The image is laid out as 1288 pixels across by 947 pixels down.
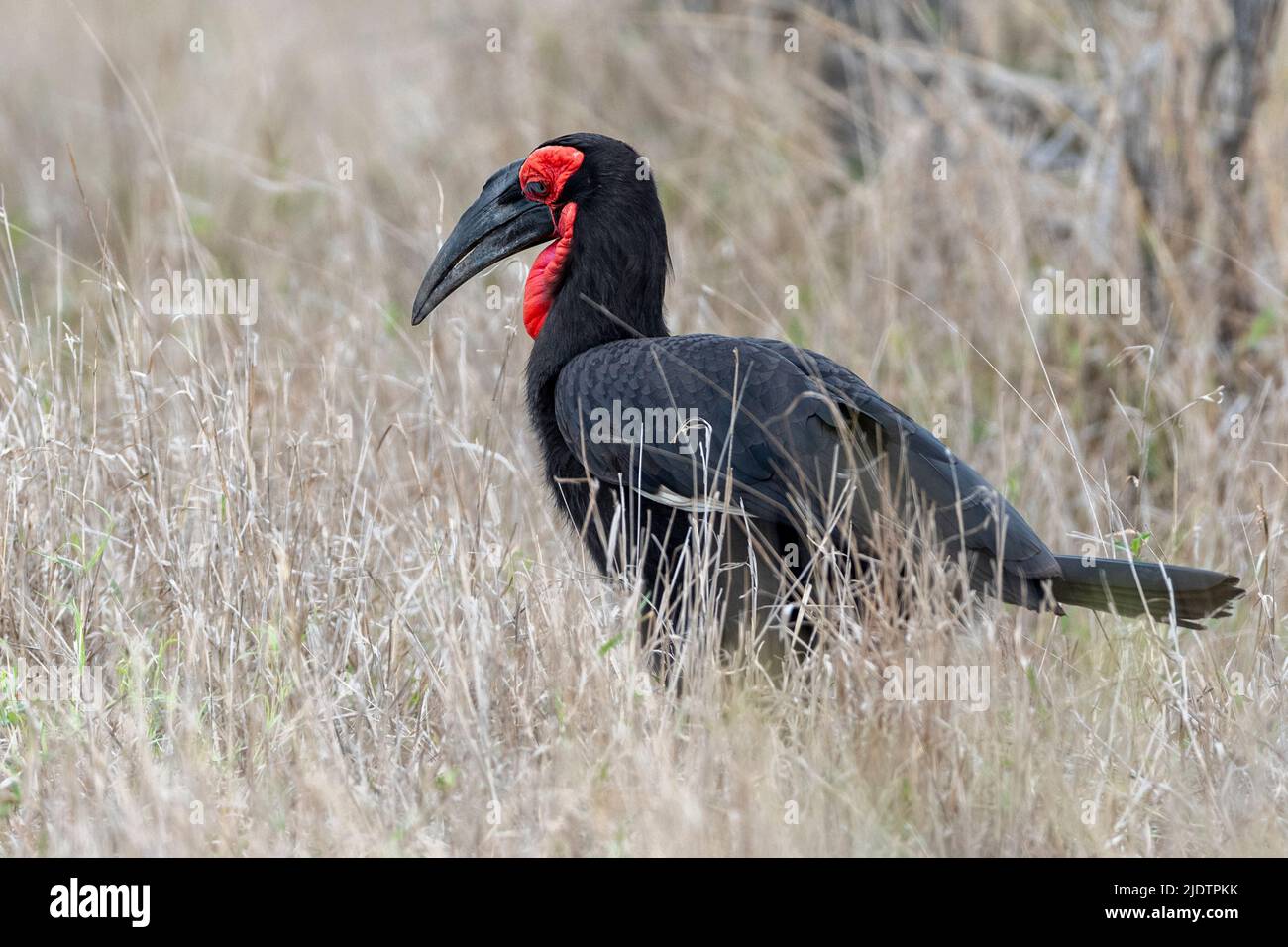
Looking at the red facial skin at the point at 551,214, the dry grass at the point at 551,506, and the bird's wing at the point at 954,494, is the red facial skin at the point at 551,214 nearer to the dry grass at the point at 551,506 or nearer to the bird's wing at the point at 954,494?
the dry grass at the point at 551,506

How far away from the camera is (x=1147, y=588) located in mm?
3283

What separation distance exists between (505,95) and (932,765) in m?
5.20

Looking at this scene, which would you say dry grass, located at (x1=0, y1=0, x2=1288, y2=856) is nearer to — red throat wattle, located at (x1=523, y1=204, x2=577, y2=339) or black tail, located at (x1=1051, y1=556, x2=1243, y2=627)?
black tail, located at (x1=1051, y1=556, x2=1243, y2=627)

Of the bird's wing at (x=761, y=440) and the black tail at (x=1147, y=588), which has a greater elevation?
the bird's wing at (x=761, y=440)

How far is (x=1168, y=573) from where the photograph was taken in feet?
10.6

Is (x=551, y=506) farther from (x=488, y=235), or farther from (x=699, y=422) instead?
(x=699, y=422)

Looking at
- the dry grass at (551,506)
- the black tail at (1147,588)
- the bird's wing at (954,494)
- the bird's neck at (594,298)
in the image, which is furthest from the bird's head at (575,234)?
the black tail at (1147,588)

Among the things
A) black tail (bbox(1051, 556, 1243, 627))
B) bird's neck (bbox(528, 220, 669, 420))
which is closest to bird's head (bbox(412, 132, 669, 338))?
bird's neck (bbox(528, 220, 669, 420))

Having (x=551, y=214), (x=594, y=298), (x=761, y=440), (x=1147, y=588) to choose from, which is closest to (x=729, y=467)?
(x=761, y=440)

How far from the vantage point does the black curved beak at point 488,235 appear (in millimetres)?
3918

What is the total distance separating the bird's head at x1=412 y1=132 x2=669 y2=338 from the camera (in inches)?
149

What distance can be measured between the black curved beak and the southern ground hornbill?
105mm
